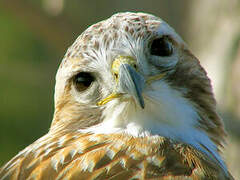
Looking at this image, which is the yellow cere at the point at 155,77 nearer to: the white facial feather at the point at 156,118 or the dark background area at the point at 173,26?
the white facial feather at the point at 156,118

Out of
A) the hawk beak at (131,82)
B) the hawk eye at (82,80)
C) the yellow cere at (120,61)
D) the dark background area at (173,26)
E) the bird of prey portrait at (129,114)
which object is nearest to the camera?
the bird of prey portrait at (129,114)

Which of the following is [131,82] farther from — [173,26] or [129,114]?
[173,26]

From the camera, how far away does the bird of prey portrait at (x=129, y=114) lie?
3072mm

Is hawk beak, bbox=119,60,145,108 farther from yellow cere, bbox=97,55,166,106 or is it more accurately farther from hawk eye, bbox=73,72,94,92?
hawk eye, bbox=73,72,94,92

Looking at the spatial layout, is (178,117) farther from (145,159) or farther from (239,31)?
(239,31)

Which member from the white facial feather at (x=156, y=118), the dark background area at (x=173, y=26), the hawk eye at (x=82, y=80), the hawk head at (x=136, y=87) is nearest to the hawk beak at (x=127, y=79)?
the hawk head at (x=136, y=87)

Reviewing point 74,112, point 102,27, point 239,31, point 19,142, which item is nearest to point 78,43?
point 102,27

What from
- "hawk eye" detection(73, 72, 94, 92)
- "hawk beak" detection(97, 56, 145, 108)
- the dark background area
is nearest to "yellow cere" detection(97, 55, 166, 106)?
"hawk beak" detection(97, 56, 145, 108)

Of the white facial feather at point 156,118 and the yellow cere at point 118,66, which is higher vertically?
the yellow cere at point 118,66

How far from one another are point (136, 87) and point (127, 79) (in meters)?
0.07

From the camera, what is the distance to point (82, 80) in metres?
3.67

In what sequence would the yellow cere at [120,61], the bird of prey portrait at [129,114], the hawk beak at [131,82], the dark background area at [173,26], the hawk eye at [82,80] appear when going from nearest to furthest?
the bird of prey portrait at [129,114] → the hawk beak at [131,82] → the yellow cere at [120,61] → the hawk eye at [82,80] → the dark background area at [173,26]

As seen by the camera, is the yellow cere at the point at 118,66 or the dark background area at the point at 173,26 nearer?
the yellow cere at the point at 118,66

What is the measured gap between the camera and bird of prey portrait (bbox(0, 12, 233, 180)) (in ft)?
10.1
